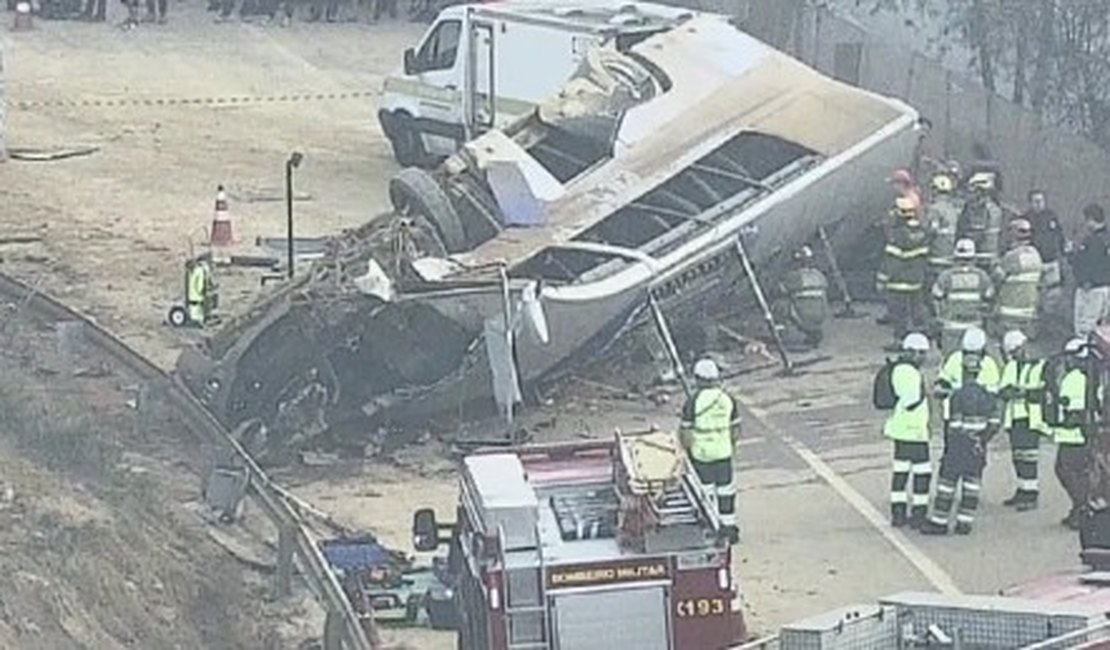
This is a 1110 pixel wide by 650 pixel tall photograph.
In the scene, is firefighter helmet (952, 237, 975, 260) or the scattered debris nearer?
firefighter helmet (952, 237, 975, 260)

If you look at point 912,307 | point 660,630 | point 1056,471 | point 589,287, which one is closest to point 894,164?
point 912,307

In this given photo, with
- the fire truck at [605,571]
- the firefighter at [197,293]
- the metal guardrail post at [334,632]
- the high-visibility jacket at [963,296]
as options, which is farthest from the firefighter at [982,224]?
the metal guardrail post at [334,632]

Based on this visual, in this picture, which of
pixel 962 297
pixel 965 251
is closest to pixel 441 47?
pixel 965 251

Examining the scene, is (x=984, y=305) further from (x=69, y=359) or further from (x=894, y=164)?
(x=69, y=359)

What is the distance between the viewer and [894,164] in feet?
73.9

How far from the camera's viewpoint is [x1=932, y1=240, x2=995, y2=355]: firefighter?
1973 cm

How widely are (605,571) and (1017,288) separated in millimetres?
8290

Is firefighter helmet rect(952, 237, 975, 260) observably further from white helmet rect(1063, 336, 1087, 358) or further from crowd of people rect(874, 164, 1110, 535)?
white helmet rect(1063, 336, 1087, 358)

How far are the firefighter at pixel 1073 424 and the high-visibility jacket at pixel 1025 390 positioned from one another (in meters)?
0.33

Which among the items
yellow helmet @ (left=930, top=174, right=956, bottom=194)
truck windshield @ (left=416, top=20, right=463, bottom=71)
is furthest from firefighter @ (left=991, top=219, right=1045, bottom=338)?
truck windshield @ (left=416, top=20, right=463, bottom=71)

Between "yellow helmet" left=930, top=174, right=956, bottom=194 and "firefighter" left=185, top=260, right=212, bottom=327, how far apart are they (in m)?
6.03

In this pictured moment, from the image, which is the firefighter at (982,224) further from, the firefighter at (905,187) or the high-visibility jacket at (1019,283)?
the high-visibility jacket at (1019,283)

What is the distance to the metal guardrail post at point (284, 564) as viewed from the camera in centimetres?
1507

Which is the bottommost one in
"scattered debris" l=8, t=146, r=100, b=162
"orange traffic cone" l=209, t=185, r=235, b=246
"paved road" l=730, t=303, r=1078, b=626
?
"scattered debris" l=8, t=146, r=100, b=162
